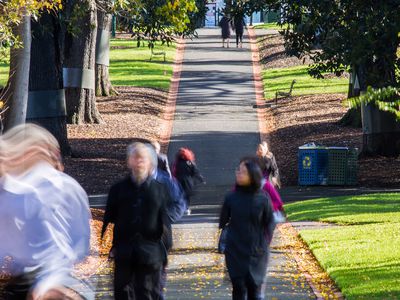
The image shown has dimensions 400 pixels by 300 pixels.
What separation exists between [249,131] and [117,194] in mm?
23632

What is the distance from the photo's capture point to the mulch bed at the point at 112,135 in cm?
2430

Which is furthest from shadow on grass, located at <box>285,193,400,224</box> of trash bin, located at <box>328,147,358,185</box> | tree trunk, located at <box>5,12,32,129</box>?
tree trunk, located at <box>5,12,32,129</box>

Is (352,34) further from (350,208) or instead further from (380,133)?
(380,133)

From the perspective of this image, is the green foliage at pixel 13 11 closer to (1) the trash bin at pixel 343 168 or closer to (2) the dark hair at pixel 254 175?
(2) the dark hair at pixel 254 175

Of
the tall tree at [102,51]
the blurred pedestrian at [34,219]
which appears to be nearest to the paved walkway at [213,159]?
the tall tree at [102,51]

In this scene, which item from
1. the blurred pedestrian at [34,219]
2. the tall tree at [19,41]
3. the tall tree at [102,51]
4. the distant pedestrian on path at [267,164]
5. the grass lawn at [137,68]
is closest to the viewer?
the blurred pedestrian at [34,219]

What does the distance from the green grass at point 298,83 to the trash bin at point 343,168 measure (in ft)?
55.7

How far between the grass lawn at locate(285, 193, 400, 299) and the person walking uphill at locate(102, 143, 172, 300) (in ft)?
10.7

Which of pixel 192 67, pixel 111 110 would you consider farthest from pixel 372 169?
pixel 192 67

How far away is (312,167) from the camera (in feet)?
79.5

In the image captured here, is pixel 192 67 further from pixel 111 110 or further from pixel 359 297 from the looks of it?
pixel 359 297

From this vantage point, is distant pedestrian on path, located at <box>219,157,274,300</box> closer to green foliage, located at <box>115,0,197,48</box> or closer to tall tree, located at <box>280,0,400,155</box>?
tall tree, located at <box>280,0,400,155</box>

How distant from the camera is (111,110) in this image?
36906 millimetres

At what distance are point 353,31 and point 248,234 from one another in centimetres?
1192
